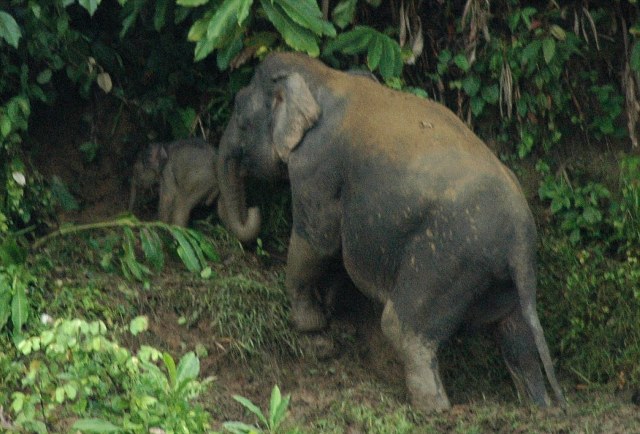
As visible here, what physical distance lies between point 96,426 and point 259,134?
246 cm

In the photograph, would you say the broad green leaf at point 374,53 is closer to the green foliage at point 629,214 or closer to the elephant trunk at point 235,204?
the elephant trunk at point 235,204

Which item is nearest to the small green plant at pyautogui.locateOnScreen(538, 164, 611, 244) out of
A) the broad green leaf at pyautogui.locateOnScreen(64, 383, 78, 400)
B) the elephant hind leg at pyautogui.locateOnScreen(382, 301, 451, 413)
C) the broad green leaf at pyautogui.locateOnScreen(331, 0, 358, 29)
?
the broad green leaf at pyautogui.locateOnScreen(331, 0, 358, 29)

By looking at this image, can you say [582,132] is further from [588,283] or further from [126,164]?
[126,164]

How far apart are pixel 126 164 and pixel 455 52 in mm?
2123

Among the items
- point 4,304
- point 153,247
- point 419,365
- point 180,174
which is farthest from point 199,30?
point 419,365

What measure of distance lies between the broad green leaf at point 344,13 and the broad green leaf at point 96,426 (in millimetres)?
3179

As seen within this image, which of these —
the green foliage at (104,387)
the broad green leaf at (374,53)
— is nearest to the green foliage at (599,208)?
the broad green leaf at (374,53)

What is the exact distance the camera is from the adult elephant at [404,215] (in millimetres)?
6617

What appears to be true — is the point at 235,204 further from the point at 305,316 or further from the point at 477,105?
the point at 477,105

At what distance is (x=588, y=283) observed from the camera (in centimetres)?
780

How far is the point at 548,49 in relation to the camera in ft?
26.2

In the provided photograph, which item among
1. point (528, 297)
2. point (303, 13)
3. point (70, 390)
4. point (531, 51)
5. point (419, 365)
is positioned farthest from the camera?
point (531, 51)

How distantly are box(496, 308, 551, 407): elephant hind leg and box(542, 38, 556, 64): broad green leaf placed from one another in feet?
5.43

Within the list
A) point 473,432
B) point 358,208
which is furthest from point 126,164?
point 473,432
